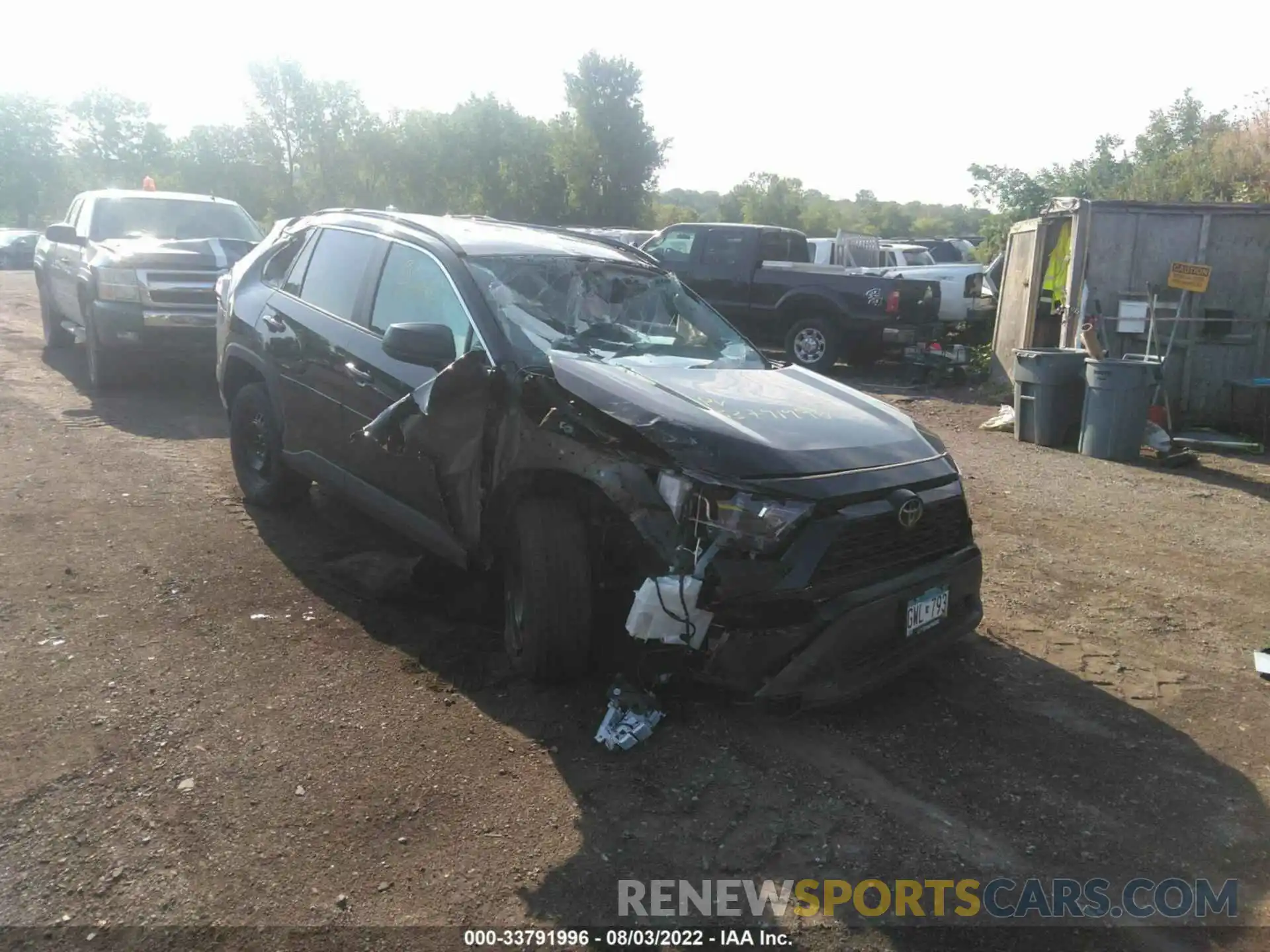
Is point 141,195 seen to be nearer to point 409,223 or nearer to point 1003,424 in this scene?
point 409,223

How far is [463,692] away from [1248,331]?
10.1 metres

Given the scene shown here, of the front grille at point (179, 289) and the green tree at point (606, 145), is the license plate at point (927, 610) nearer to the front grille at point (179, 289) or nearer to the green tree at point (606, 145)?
the front grille at point (179, 289)

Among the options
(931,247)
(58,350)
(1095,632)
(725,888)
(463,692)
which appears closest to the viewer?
(725,888)

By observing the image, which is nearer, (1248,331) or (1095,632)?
(1095,632)

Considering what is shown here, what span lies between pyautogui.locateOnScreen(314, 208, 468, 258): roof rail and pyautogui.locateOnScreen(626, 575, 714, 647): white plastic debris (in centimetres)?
202

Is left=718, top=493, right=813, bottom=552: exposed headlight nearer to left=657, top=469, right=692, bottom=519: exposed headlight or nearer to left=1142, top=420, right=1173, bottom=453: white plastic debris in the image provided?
left=657, top=469, right=692, bottom=519: exposed headlight

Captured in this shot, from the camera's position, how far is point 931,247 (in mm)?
21812

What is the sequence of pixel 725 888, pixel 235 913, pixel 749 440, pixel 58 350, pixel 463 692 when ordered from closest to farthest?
pixel 235 913, pixel 725 888, pixel 749 440, pixel 463 692, pixel 58 350

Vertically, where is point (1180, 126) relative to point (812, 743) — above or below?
above

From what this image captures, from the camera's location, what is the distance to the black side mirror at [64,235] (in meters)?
10.0

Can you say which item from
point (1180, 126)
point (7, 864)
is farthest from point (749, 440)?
point (1180, 126)

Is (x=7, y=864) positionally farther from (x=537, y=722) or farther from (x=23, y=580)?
(x=23, y=580)

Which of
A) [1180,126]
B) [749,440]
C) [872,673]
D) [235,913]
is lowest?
[235,913]

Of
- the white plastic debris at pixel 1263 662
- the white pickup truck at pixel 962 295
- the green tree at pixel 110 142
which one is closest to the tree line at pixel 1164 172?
the white pickup truck at pixel 962 295
